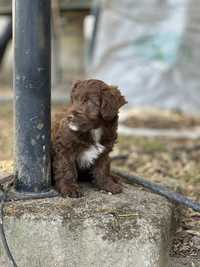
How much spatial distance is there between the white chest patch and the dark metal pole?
0.81 feet

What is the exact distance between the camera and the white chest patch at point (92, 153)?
369 cm

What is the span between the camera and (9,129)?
827 centimetres

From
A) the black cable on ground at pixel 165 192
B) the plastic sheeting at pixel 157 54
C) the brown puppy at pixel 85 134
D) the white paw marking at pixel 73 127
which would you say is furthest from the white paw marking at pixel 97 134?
the plastic sheeting at pixel 157 54

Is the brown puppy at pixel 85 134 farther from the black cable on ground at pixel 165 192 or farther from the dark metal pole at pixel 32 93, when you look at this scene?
the black cable on ground at pixel 165 192

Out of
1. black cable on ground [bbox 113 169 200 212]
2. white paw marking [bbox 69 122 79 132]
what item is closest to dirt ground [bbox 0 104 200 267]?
black cable on ground [bbox 113 169 200 212]

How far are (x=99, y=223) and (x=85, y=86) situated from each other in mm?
841

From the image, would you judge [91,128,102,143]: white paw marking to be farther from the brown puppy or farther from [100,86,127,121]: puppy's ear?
[100,86,127,121]: puppy's ear

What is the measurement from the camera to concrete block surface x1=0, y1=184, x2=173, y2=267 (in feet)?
10.7

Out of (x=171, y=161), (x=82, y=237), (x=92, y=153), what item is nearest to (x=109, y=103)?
(x=92, y=153)

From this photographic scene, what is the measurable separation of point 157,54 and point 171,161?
3408mm

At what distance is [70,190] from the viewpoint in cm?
361

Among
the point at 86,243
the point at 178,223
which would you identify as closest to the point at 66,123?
the point at 86,243

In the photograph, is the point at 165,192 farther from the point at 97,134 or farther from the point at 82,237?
the point at 82,237

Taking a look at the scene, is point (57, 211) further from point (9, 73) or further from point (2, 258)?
point (9, 73)
